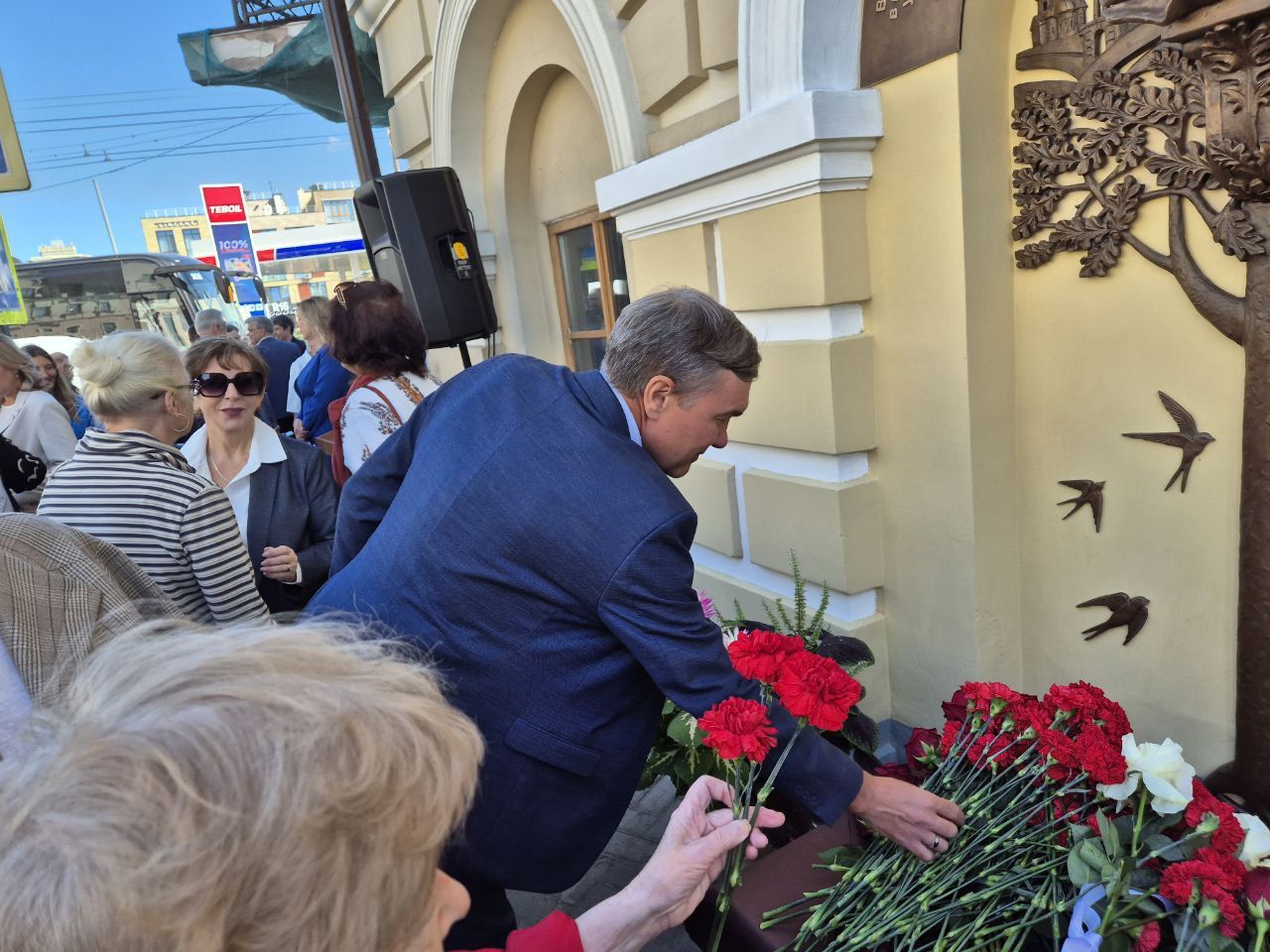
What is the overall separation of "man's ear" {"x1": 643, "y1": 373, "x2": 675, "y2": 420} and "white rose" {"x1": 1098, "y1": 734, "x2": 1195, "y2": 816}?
1011 millimetres

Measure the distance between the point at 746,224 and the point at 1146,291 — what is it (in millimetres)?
1203

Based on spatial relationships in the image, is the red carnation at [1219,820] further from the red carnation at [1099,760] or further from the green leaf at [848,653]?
the green leaf at [848,653]

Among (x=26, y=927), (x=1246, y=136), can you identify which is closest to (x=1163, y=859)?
(x=1246, y=136)

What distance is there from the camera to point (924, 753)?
5.41 feet

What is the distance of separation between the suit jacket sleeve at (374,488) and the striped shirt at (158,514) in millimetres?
285

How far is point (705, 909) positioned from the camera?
4.92 ft

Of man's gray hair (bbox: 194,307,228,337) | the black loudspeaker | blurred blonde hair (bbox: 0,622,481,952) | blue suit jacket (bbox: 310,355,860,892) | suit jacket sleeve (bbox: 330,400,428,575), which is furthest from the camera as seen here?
man's gray hair (bbox: 194,307,228,337)

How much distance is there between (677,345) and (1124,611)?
5.02 ft

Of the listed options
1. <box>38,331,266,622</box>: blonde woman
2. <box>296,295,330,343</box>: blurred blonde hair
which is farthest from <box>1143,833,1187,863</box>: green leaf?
<box>296,295,330,343</box>: blurred blonde hair

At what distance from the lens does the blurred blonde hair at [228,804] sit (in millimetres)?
542

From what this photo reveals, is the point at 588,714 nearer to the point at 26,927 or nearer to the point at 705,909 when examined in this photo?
the point at 705,909

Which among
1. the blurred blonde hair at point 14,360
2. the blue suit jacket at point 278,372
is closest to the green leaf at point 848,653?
the blurred blonde hair at point 14,360

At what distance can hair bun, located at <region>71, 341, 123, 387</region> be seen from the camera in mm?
1946

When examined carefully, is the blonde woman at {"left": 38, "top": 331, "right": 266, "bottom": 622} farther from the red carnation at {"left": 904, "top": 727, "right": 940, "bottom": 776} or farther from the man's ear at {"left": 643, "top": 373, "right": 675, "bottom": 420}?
the red carnation at {"left": 904, "top": 727, "right": 940, "bottom": 776}
